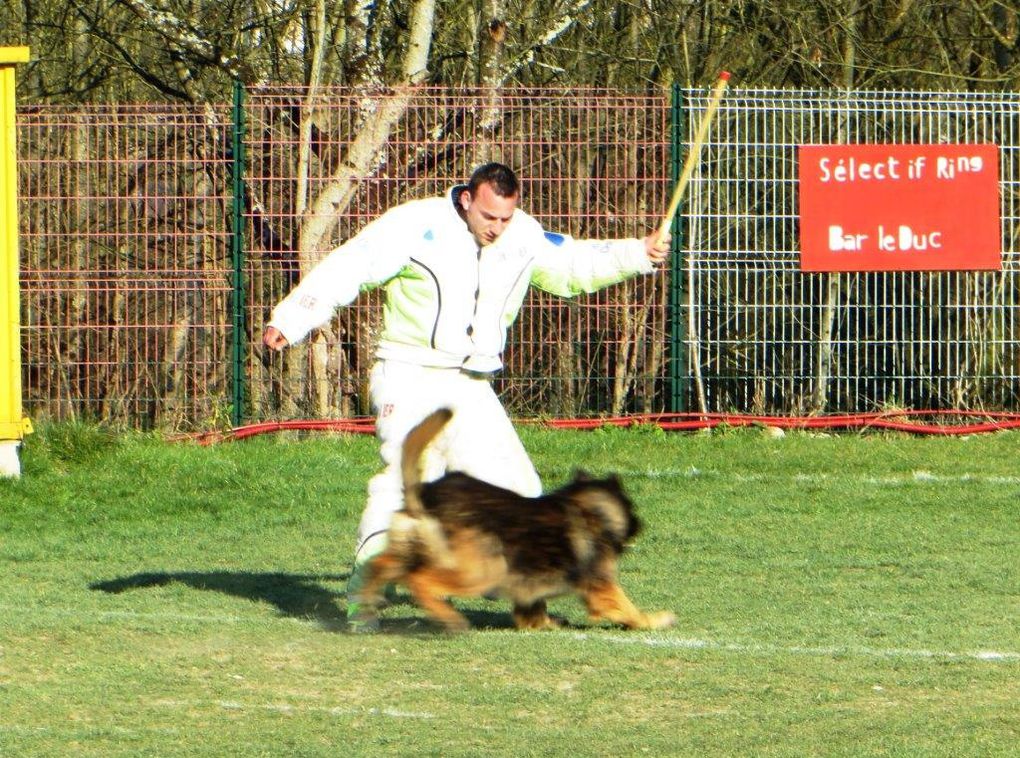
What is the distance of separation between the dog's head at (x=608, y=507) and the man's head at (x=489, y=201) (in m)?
1.09

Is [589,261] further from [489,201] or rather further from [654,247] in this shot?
[489,201]

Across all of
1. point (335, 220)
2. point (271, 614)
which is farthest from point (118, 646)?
point (335, 220)

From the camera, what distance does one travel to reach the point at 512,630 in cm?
677

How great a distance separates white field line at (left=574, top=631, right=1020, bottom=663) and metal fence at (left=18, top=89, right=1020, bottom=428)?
7.44 m

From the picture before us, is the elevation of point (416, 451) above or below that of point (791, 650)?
above

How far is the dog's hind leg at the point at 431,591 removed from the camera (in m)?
6.27

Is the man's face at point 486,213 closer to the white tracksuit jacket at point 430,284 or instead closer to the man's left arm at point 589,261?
the white tracksuit jacket at point 430,284

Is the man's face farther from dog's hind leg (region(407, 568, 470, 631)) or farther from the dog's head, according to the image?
dog's hind leg (region(407, 568, 470, 631))

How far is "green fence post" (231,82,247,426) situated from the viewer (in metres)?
13.7

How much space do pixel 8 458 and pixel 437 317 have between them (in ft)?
18.0

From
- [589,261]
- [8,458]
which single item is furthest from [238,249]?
[589,261]

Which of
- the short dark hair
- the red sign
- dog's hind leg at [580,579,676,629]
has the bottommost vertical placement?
dog's hind leg at [580,579,676,629]

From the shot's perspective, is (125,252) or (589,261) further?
(125,252)

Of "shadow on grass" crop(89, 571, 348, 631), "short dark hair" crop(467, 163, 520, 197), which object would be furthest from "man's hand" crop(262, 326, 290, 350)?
"shadow on grass" crop(89, 571, 348, 631)
